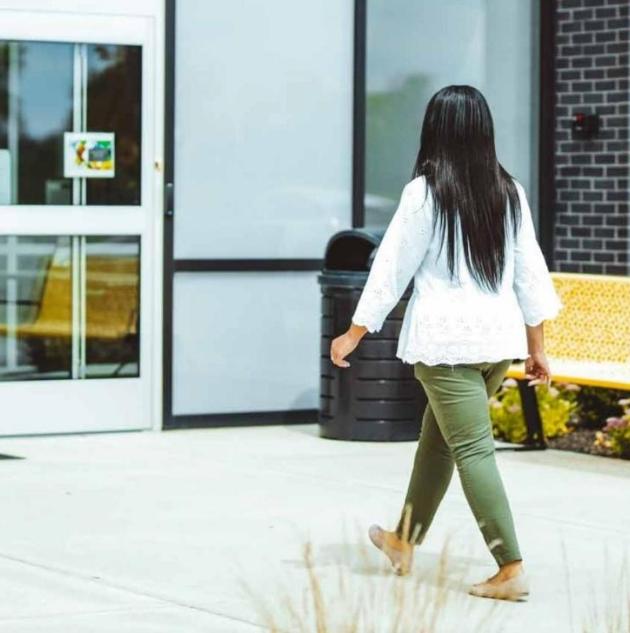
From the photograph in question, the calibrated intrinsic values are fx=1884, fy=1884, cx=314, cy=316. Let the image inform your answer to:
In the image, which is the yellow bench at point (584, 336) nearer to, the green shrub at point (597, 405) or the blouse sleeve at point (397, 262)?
the green shrub at point (597, 405)

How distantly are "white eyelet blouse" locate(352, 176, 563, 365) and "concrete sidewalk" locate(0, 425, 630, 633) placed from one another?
2.12 ft

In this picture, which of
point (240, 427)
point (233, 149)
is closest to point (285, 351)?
point (240, 427)

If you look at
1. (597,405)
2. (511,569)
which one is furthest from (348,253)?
(511,569)

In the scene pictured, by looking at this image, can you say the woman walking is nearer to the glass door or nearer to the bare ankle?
the bare ankle

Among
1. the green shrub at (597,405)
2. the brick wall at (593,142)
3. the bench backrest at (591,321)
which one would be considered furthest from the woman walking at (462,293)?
the brick wall at (593,142)

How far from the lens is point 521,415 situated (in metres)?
10.3

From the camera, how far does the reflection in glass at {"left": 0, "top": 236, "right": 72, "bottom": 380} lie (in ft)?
33.4

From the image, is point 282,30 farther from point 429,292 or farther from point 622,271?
point 429,292

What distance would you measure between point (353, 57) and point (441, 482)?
5.14m

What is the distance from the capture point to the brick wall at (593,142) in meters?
11.6

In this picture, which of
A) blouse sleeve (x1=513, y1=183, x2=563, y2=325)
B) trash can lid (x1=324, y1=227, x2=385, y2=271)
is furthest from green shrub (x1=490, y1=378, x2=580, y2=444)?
blouse sleeve (x1=513, y1=183, x2=563, y2=325)

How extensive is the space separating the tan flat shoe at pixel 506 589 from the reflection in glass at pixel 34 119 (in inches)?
186

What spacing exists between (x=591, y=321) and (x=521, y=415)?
640mm

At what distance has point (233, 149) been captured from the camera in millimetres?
10805
